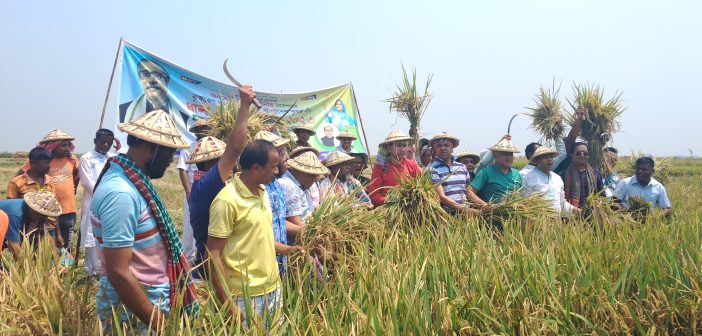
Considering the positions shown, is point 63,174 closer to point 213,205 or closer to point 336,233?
point 336,233

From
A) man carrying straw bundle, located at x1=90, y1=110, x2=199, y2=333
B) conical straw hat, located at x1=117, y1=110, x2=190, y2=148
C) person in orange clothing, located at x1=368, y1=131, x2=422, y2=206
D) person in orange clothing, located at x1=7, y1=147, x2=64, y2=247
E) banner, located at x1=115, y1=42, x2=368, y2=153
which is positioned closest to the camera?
man carrying straw bundle, located at x1=90, y1=110, x2=199, y2=333

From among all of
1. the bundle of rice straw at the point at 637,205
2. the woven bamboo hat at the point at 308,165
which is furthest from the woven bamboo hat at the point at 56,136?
the bundle of rice straw at the point at 637,205

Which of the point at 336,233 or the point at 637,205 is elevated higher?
the point at 336,233

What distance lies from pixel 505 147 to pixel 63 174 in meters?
4.47

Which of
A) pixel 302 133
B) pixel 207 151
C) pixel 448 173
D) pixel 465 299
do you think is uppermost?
pixel 302 133

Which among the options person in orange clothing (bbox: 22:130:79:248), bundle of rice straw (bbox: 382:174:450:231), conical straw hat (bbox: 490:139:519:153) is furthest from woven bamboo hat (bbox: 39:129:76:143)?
conical straw hat (bbox: 490:139:519:153)

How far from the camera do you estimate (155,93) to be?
7402mm

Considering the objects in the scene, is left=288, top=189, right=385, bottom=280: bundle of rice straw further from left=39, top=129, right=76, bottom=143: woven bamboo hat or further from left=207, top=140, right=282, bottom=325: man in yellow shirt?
left=39, top=129, right=76, bottom=143: woven bamboo hat

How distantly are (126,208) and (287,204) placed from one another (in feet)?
4.96

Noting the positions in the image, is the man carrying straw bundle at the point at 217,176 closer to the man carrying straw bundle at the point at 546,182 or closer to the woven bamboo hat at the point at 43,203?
the woven bamboo hat at the point at 43,203

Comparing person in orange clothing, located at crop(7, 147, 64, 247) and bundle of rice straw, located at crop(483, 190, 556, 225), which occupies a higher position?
person in orange clothing, located at crop(7, 147, 64, 247)

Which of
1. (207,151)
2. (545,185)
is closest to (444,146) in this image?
(545,185)

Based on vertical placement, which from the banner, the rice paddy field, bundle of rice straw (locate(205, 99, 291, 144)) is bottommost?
the rice paddy field

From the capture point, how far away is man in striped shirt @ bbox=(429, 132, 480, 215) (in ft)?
14.5
